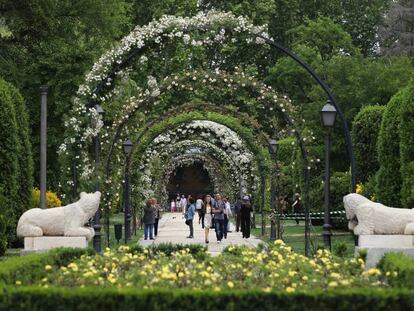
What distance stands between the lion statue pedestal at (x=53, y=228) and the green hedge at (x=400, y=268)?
20.9ft

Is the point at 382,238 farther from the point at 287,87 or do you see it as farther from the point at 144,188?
the point at 287,87

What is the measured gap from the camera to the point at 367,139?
31562mm

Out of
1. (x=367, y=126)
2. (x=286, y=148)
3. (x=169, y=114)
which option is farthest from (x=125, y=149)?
(x=286, y=148)

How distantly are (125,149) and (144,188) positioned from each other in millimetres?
9057

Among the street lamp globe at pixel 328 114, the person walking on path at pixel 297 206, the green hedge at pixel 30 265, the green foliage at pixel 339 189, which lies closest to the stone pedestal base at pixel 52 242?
the green hedge at pixel 30 265

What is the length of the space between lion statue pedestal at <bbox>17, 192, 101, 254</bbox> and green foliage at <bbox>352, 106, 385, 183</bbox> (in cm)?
1512

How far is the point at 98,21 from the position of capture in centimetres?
4238

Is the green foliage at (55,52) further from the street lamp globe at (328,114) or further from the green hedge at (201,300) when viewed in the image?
the green hedge at (201,300)

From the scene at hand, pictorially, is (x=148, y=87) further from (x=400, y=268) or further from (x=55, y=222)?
(x=400, y=268)

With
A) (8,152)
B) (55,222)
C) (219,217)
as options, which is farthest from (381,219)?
(219,217)

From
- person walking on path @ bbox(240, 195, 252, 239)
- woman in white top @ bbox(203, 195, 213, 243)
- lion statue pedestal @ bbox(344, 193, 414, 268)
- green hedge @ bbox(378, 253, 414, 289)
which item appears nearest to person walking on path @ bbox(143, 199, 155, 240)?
woman in white top @ bbox(203, 195, 213, 243)

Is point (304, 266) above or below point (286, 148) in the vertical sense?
below

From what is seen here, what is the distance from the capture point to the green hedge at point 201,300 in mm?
10289

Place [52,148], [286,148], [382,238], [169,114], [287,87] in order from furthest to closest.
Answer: [287,87], [286,148], [52,148], [169,114], [382,238]
